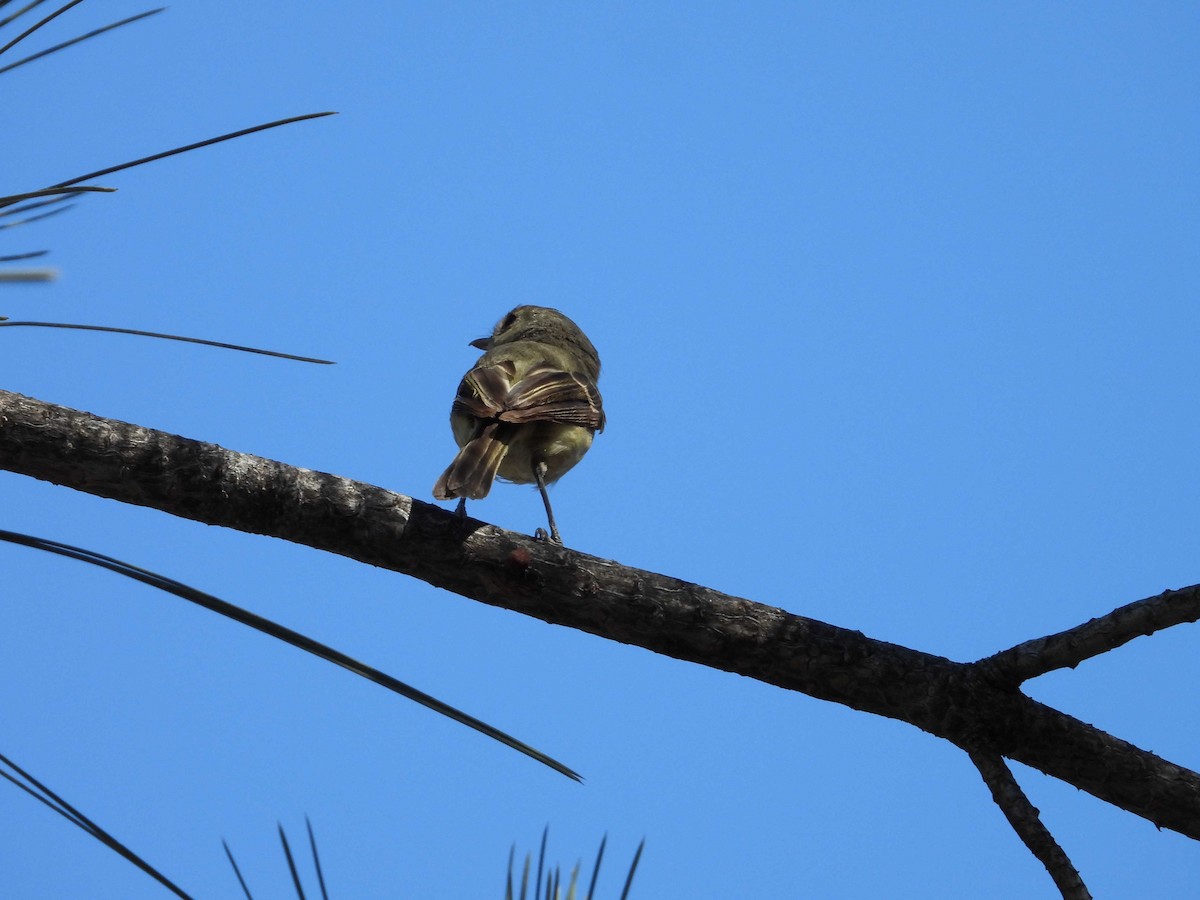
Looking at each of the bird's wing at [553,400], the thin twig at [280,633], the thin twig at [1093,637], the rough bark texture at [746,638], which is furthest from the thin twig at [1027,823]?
the bird's wing at [553,400]

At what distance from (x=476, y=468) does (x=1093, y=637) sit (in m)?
2.59

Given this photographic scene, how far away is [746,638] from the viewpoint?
3.48 meters

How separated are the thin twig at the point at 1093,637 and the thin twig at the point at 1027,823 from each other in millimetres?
262

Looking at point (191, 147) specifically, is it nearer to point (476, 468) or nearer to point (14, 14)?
point (14, 14)

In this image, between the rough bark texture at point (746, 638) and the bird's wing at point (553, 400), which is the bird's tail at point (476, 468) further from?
the rough bark texture at point (746, 638)

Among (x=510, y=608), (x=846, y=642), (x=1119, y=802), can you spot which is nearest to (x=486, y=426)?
(x=510, y=608)

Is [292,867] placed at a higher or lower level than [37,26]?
lower

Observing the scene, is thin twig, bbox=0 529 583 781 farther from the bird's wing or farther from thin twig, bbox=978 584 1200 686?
the bird's wing

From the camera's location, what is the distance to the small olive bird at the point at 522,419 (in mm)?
5047

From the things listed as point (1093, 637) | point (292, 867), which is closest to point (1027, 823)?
point (1093, 637)

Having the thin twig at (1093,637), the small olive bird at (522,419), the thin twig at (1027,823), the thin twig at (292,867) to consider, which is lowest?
the thin twig at (292,867)

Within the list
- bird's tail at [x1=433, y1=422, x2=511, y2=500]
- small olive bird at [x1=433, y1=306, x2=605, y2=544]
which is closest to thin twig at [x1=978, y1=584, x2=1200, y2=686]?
small olive bird at [x1=433, y1=306, x2=605, y2=544]

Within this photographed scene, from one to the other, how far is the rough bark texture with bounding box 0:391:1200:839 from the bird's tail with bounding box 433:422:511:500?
1.06 m

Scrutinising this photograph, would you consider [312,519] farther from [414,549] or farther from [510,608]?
[510,608]
